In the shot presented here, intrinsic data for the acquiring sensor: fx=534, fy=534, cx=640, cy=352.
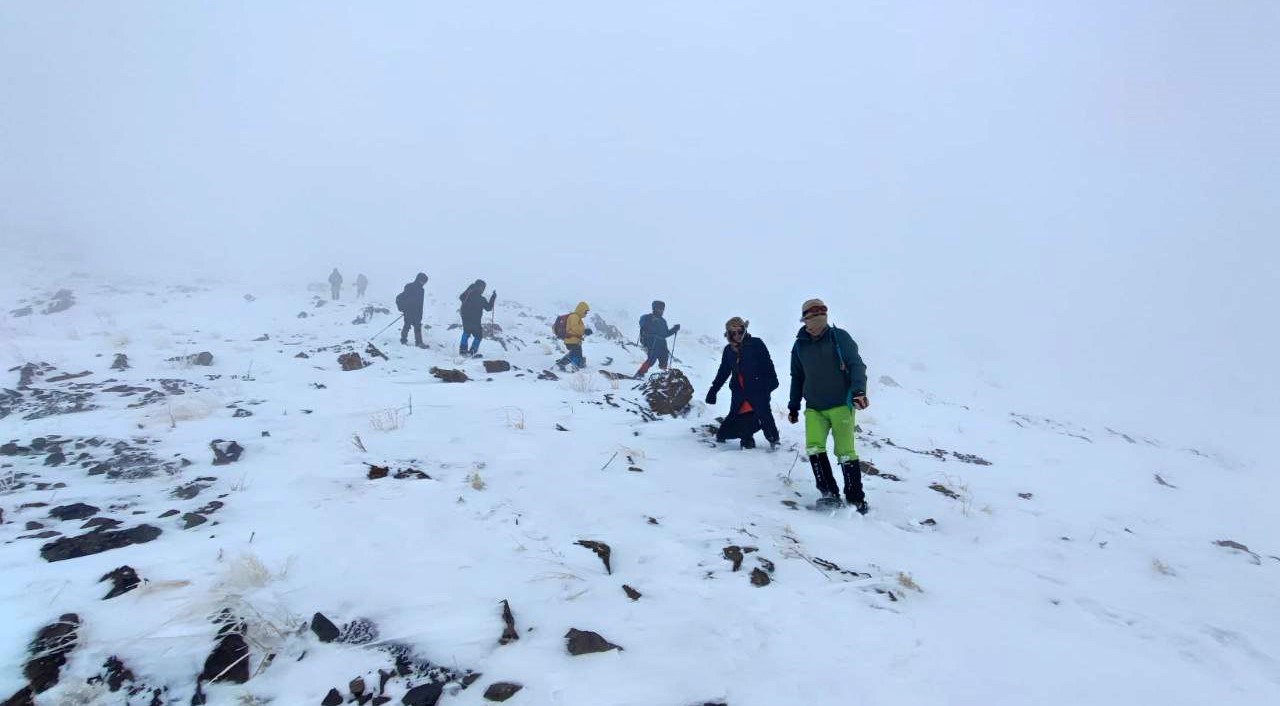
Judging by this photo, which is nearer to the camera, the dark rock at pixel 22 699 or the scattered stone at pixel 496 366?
the dark rock at pixel 22 699

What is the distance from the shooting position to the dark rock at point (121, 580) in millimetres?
3049

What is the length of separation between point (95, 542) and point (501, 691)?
128 inches

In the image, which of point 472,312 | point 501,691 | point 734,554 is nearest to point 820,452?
point 734,554

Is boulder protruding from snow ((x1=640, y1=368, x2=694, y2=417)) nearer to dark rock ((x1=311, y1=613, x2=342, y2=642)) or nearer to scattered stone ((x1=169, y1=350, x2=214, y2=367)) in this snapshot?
dark rock ((x1=311, y1=613, x2=342, y2=642))

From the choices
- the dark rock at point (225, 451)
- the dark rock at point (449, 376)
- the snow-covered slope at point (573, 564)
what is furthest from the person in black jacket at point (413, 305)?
the dark rock at point (225, 451)

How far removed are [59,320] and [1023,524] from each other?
2728cm

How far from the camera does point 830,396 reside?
19.0 feet

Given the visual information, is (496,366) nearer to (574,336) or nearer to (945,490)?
(574,336)

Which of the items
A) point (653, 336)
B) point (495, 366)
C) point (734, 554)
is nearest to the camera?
point (734, 554)

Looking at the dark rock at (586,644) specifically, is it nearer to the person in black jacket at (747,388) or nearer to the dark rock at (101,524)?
the dark rock at (101,524)

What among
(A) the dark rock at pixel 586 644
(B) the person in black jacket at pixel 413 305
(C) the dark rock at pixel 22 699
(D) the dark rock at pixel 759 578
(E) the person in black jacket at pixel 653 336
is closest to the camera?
(C) the dark rock at pixel 22 699

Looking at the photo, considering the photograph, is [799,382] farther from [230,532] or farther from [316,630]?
[230,532]

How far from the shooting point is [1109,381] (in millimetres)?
44656

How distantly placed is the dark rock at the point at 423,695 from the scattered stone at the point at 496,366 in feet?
31.7
